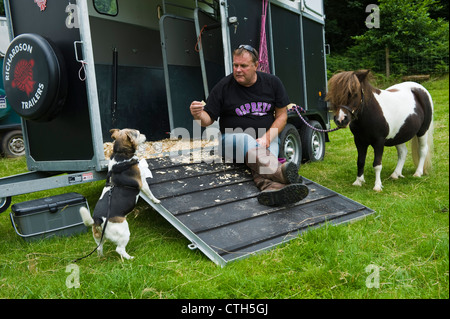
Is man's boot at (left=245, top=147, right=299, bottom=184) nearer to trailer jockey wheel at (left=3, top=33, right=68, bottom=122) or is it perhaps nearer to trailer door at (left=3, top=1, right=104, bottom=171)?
trailer door at (left=3, top=1, right=104, bottom=171)

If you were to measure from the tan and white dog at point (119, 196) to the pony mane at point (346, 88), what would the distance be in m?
2.33

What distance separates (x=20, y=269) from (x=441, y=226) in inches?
132

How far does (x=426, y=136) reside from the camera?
5.30m

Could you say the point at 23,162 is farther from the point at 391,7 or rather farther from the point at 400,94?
the point at 391,7

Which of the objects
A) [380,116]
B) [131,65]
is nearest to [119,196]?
[380,116]

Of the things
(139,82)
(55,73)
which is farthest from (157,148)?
(55,73)

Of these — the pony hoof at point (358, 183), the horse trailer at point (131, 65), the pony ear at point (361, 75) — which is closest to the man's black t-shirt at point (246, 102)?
the horse trailer at point (131, 65)

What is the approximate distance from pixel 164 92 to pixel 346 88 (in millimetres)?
3243

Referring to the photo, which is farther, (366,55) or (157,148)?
(366,55)

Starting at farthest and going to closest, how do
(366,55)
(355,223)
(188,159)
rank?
(366,55) < (188,159) < (355,223)

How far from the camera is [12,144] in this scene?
8586 millimetres

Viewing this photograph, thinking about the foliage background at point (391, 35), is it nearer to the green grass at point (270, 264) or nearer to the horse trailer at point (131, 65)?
the horse trailer at point (131, 65)

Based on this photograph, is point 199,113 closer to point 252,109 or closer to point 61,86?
point 252,109

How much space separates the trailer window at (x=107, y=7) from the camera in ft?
18.0
